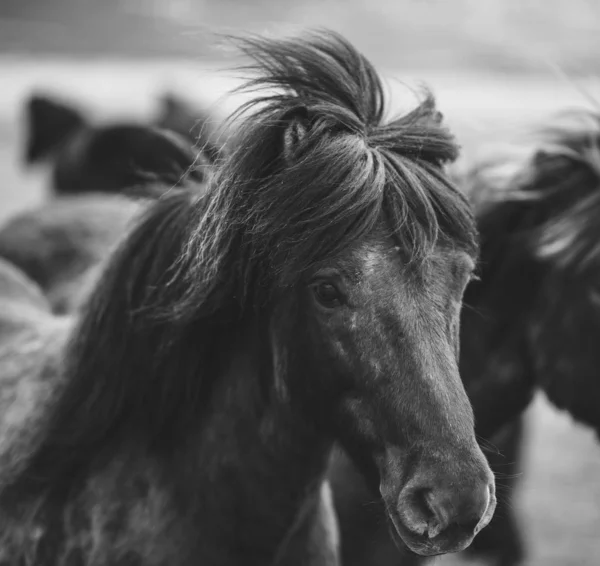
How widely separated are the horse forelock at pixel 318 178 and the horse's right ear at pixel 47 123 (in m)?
5.17

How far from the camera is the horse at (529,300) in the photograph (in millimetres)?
2510

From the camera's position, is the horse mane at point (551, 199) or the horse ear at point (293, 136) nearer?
the horse ear at point (293, 136)

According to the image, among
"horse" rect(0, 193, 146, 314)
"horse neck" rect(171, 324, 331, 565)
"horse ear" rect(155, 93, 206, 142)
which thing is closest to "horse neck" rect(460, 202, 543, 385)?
"horse neck" rect(171, 324, 331, 565)

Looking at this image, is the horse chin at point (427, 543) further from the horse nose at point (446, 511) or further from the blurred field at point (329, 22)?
the blurred field at point (329, 22)

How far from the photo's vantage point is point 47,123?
665 centimetres

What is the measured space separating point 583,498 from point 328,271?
450cm

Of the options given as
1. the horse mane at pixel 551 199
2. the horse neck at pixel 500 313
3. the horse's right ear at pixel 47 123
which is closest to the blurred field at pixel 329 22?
the horse's right ear at pixel 47 123

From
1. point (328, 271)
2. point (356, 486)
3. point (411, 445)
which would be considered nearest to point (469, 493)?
point (411, 445)

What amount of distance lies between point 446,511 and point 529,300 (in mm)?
1378

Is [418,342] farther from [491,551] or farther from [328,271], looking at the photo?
[491,551]

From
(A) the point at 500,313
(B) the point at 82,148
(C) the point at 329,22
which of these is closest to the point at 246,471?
(A) the point at 500,313

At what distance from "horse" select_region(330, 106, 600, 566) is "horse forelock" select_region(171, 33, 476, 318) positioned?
0.89 meters

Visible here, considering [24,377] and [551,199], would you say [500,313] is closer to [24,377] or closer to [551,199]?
[551,199]

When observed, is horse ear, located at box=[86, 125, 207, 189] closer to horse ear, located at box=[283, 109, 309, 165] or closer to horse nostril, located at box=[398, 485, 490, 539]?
horse ear, located at box=[283, 109, 309, 165]
